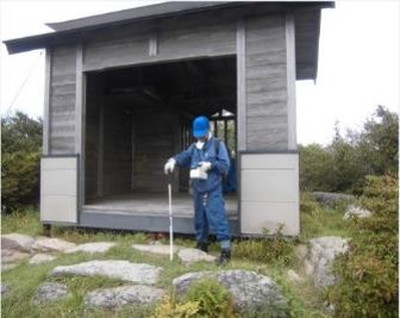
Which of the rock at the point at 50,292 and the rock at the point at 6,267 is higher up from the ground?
the rock at the point at 50,292

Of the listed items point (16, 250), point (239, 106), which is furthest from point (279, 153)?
point (16, 250)

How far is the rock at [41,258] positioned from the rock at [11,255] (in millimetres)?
235

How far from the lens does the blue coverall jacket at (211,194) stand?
4980 mm

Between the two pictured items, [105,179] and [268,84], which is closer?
[268,84]

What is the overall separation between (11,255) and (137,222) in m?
1.76

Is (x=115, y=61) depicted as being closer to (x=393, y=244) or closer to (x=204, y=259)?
(x=204, y=259)

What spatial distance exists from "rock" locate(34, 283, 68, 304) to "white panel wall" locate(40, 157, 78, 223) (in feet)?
8.94

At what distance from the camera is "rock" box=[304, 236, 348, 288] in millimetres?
3905

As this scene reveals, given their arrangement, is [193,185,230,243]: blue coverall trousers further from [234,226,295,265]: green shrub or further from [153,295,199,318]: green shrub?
[153,295,199,318]: green shrub

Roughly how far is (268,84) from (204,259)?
2420mm

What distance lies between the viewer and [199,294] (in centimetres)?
317

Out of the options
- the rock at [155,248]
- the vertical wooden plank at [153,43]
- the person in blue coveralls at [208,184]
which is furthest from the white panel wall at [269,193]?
the vertical wooden plank at [153,43]

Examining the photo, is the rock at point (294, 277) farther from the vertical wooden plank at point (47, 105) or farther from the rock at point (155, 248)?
the vertical wooden plank at point (47, 105)

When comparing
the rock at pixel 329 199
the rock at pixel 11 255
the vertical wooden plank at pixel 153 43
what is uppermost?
the vertical wooden plank at pixel 153 43
